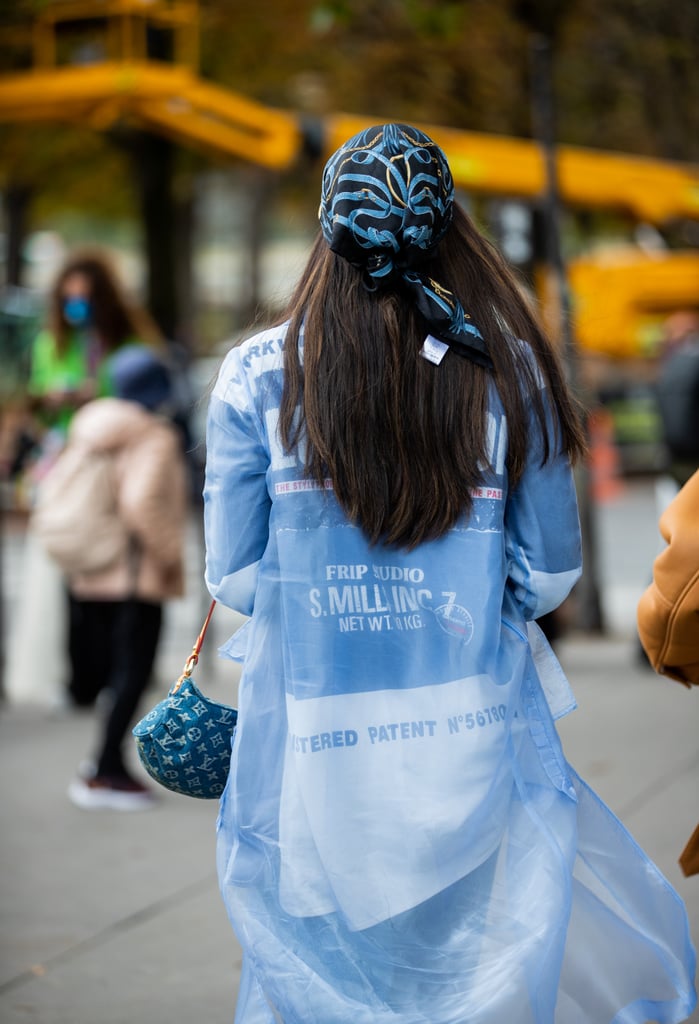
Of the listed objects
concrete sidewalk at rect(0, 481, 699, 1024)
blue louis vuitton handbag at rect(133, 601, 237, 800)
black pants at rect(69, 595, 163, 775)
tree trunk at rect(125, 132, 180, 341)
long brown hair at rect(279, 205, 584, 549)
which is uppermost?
tree trunk at rect(125, 132, 180, 341)

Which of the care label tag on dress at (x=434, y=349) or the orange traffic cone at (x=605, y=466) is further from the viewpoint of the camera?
the orange traffic cone at (x=605, y=466)

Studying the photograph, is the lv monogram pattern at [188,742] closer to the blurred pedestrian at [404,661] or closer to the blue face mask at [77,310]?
the blurred pedestrian at [404,661]

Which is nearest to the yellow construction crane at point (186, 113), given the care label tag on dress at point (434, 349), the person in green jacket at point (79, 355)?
the person in green jacket at point (79, 355)

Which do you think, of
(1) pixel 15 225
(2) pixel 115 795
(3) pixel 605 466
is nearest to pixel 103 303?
(2) pixel 115 795

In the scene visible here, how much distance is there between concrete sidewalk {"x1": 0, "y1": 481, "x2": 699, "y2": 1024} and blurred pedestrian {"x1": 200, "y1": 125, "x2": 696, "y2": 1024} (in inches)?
44.6

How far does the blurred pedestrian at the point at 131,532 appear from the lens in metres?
5.26

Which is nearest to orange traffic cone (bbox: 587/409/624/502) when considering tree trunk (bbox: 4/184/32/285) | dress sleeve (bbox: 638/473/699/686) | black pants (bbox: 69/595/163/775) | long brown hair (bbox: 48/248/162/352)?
tree trunk (bbox: 4/184/32/285)

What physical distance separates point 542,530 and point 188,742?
0.78 meters

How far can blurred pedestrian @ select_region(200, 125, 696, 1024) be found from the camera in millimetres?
2486

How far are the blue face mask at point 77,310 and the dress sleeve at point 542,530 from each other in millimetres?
4049

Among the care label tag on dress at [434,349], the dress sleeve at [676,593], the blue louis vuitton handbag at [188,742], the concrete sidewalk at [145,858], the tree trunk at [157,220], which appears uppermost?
the tree trunk at [157,220]

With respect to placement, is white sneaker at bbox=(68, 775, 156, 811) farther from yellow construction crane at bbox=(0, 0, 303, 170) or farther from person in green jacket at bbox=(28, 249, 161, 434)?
yellow construction crane at bbox=(0, 0, 303, 170)

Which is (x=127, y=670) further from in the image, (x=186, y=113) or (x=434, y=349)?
(x=186, y=113)

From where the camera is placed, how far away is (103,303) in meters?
6.31
